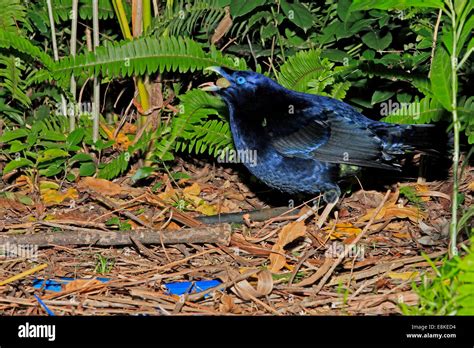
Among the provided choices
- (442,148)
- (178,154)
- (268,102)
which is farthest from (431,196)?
(178,154)

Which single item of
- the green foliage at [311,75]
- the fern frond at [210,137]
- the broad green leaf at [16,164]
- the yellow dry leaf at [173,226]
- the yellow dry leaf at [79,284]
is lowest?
the yellow dry leaf at [79,284]

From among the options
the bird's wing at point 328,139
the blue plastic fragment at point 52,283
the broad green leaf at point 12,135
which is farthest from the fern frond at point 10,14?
the blue plastic fragment at point 52,283

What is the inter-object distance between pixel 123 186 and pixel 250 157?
1229mm

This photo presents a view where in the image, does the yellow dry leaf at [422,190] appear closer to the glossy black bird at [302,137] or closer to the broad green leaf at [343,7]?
the glossy black bird at [302,137]

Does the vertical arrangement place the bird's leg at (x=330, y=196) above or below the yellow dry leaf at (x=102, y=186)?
below

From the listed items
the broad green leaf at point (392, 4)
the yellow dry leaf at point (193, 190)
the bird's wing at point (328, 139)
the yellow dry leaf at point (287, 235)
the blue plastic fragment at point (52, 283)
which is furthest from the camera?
the yellow dry leaf at point (193, 190)

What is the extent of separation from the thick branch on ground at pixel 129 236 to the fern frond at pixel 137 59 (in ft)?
4.61

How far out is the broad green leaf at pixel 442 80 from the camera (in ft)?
15.1

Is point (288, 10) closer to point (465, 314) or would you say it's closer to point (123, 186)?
point (123, 186)

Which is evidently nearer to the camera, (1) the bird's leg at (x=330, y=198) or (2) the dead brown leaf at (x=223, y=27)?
(1) the bird's leg at (x=330, y=198)

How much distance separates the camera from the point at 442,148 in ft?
20.5

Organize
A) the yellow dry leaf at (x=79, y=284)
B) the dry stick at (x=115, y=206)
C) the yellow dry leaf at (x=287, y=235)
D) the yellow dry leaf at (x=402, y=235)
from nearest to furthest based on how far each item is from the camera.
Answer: the yellow dry leaf at (x=79, y=284)
the yellow dry leaf at (x=287, y=235)
the dry stick at (x=115, y=206)
the yellow dry leaf at (x=402, y=235)

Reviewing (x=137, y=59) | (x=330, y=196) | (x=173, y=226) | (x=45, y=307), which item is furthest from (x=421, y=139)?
(x=45, y=307)

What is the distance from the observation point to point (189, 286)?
508 centimetres
